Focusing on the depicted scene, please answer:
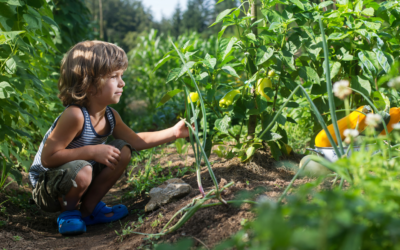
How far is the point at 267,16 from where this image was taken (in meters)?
1.42

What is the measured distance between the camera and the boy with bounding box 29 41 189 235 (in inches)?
62.1

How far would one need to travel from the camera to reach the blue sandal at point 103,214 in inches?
66.4

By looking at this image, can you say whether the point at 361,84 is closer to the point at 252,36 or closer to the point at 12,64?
the point at 252,36

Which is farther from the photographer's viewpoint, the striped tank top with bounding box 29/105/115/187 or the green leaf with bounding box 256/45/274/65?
the striped tank top with bounding box 29/105/115/187

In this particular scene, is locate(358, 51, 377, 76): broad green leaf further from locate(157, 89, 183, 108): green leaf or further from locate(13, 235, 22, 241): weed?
locate(13, 235, 22, 241): weed

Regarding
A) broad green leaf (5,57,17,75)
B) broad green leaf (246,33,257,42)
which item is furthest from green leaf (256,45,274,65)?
broad green leaf (5,57,17,75)

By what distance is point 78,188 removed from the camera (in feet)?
5.25

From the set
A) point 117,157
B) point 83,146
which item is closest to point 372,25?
point 117,157

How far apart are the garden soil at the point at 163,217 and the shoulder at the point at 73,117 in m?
0.54

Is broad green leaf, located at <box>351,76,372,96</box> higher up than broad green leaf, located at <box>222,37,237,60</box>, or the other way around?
broad green leaf, located at <box>222,37,237,60</box>

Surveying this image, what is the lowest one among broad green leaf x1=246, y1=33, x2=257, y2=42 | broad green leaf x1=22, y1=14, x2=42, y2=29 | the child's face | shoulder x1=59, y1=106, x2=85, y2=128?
shoulder x1=59, y1=106, x2=85, y2=128

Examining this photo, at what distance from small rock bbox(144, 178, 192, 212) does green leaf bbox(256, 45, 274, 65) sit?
2.32 feet

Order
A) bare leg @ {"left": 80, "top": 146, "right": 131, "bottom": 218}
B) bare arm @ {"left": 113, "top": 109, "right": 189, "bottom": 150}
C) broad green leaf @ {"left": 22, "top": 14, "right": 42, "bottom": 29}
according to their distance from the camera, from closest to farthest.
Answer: broad green leaf @ {"left": 22, "top": 14, "right": 42, "bottom": 29} < bare leg @ {"left": 80, "top": 146, "right": 131, "bottom": 218} < bare arm @ {"left": 113, "top": 109, "right": 189, "bottom": 150}

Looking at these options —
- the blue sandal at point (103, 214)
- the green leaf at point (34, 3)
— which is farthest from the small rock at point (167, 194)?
the green leaf at point (34, 3)
